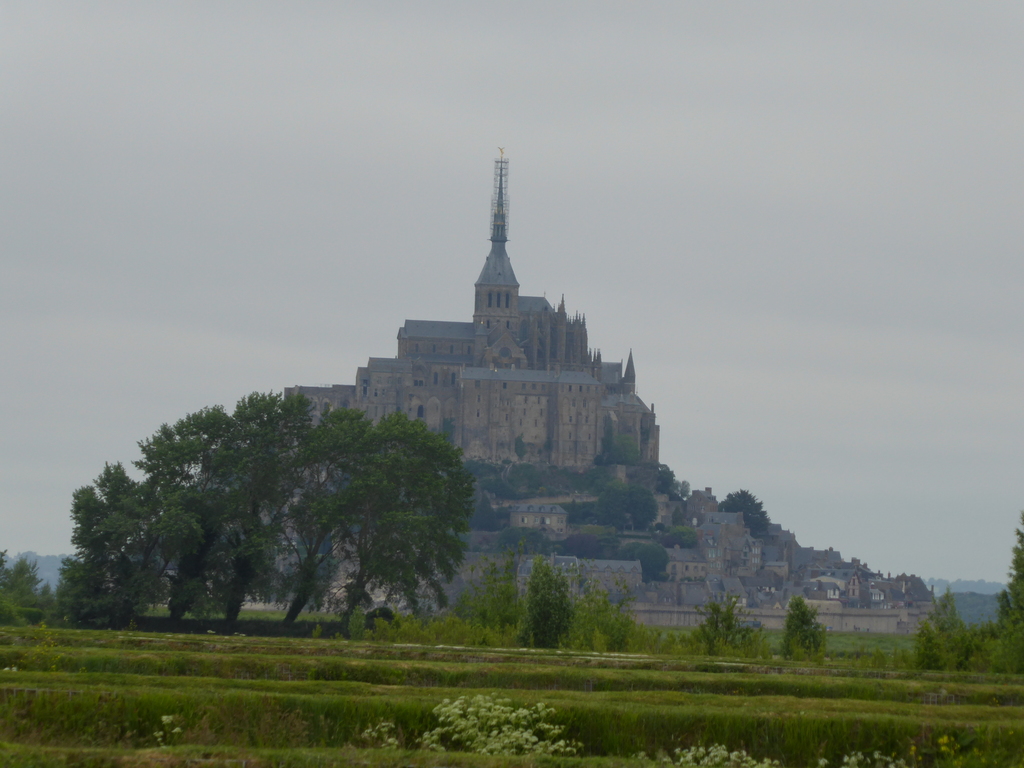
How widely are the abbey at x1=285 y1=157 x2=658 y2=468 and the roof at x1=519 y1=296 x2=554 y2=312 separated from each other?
16.7 ft

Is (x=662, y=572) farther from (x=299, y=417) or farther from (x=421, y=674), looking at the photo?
(x=421, y=674)

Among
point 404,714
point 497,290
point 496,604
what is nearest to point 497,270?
point 497,290

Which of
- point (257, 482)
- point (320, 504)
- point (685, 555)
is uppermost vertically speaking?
point (685, 555)

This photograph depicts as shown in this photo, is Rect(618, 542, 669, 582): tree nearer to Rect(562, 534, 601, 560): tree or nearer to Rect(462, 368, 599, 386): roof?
Rect(562, 534, 601, 560): tree

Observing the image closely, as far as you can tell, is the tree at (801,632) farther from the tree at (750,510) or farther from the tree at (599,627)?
the tree at (750,510)

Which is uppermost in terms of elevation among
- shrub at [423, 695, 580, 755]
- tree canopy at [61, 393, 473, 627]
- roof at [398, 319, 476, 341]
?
roof at [398, 319, 476, 341]

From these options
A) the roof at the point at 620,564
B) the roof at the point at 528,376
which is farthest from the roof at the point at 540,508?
the roof at the point at 528,376

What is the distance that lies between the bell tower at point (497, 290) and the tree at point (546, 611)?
122 m

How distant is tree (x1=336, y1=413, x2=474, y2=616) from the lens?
48594mm

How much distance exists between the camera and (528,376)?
142750 millimetres

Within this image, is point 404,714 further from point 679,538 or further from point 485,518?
point 679,538

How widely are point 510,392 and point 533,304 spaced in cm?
2154

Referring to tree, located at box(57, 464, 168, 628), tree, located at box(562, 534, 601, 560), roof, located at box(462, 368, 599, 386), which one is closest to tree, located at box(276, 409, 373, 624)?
tree, located at box(57, 464, 168, 628)

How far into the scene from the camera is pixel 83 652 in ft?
68.9
